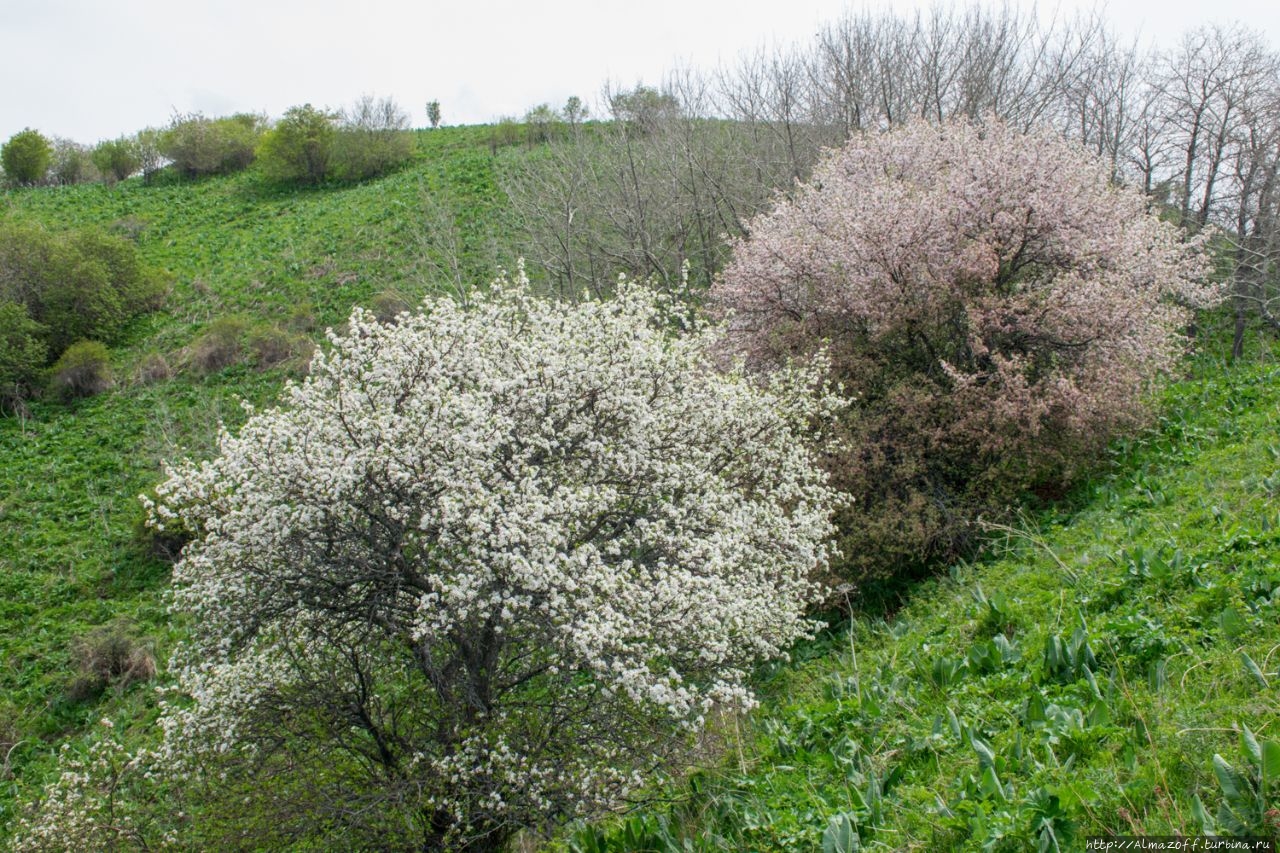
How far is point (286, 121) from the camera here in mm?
49500

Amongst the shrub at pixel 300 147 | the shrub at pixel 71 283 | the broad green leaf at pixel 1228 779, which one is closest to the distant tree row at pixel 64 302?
the shrub at pixel 71 283

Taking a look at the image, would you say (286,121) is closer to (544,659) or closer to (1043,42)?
(1043,42)

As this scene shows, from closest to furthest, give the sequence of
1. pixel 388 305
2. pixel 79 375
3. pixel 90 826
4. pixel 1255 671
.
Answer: pixel 1255 671 → pixel 90 826 → pixel 79 375 → pixel 388 305

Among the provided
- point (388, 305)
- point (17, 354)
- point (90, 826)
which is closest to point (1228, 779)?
point (90, 826)

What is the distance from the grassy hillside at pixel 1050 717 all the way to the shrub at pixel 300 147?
5008 centimetres

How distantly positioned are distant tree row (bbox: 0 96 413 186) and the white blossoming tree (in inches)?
1803

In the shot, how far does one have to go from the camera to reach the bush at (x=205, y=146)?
53.5 m

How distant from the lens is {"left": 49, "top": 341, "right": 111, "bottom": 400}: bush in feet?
101

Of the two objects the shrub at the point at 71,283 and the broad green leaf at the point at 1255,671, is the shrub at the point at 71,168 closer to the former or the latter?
the shrub at the point at 71,283

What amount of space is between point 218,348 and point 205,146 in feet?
97.3

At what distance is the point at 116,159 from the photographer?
180ft

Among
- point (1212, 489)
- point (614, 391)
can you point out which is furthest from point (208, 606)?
point (1212, 489)

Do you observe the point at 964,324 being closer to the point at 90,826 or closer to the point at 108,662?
the point at 90,826

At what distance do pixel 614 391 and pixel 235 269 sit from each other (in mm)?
35737
